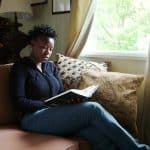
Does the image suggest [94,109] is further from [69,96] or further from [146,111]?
[146,111]

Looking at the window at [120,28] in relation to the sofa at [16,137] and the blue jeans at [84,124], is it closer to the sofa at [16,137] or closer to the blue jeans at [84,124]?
the blue jeans at [84,124]

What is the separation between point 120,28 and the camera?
2.71m

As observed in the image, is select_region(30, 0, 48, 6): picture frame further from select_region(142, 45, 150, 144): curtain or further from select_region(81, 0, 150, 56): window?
select_region(142, 45, 150, 144): curtain

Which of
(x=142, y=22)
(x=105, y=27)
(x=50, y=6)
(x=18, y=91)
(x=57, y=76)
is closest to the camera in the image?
(x=18, y=91)

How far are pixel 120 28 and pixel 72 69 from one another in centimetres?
60

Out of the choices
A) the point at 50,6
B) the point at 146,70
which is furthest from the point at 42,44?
the point at 50,6

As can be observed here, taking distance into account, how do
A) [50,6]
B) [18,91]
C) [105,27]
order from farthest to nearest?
[50,6] → [105,27] → [18,91]

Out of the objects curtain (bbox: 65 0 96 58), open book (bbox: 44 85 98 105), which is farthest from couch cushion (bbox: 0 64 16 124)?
curtain (bbox: 65 0 96 58)

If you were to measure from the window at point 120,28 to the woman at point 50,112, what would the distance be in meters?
0.73

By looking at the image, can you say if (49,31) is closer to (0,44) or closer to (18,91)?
(18,91)

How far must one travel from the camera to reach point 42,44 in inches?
86.8

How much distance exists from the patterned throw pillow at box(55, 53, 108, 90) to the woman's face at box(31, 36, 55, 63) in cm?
33

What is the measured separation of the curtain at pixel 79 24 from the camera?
269 centimetres

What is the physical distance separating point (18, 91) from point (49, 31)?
0.52 meters
